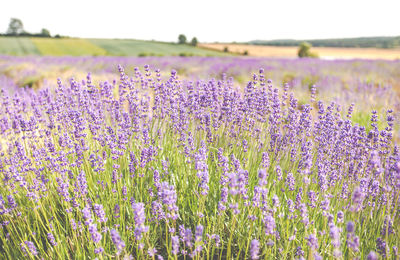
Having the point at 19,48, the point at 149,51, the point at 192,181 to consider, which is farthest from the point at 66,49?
the point at 192,181

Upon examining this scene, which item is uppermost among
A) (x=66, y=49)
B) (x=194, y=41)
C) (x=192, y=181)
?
(x=194, y=41)

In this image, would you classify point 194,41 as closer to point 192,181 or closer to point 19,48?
point 19,48

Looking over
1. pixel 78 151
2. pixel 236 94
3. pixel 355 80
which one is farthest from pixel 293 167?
pixel 355 80

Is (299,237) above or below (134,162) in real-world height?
below

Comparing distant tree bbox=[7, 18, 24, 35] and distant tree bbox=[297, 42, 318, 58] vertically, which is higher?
distant tree bbox=[7, 18, 24, 35]

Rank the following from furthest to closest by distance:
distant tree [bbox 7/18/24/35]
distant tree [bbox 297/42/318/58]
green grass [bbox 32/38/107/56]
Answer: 1. distant tree [bbox 7/18/24/35]
2. distant tree [bbox 297/42/318/58]
3. green grass [bbox 32/38/107/56]

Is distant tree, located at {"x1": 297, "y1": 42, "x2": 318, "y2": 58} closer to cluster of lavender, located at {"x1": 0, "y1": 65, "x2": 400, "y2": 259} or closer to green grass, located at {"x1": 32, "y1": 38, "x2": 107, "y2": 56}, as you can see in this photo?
green grass, located at {"x1": 32, "y1": 38, "x2": 107, "y2": 56}

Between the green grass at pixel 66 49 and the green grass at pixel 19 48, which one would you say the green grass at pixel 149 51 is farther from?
the green grass at pixel 19 48

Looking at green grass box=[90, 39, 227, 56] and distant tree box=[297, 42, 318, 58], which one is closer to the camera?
green grass box=[90, 39, 227, 56]

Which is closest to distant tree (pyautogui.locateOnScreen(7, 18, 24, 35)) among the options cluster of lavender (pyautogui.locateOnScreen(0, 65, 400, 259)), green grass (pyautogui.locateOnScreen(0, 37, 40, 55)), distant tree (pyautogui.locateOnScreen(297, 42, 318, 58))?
green grass (pyautogui.locateOnScreen(0, 37, 40, 55))

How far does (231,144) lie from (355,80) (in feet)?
32.8

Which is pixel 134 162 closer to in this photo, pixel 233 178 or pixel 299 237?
pixel 233 178

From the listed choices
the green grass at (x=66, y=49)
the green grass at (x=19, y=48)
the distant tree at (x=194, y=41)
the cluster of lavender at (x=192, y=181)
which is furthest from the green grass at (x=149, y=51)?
the cluster of lavender at (x=192, y=181)

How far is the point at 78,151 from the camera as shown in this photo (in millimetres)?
2506
